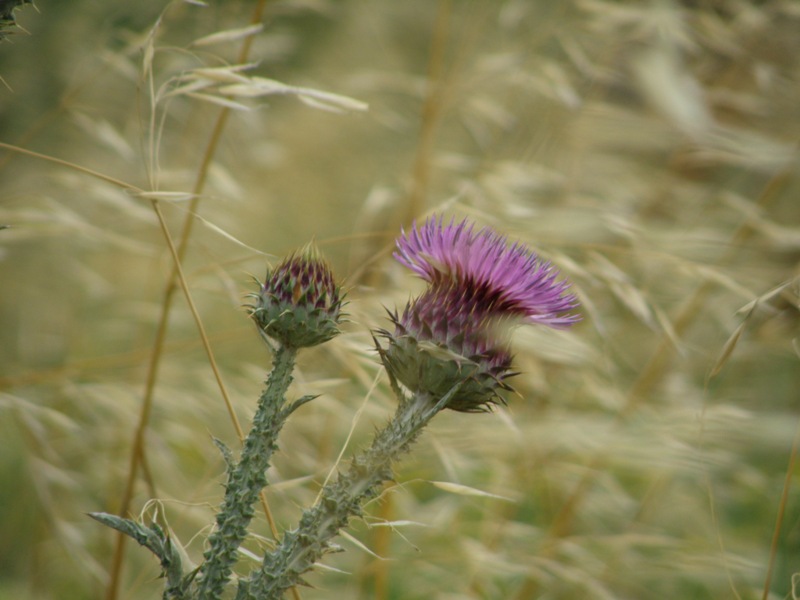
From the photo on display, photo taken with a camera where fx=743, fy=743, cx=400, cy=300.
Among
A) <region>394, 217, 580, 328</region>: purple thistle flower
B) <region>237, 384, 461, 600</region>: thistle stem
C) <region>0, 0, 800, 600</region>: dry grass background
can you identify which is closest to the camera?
<region>237, 384, 461, 600</region>: thistle stem

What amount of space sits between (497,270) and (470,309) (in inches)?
2.7

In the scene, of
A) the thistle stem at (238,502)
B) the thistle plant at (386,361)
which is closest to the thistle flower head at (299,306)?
the thistle plant at (386,361)

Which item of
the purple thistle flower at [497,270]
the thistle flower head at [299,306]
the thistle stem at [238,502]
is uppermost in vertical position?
the purple thistle flower at [497,270]

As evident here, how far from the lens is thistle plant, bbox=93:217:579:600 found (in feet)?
2.98

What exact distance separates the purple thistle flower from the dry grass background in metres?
0.23

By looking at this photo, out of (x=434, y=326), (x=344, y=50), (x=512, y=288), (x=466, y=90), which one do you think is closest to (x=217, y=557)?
(x=434, y=326)

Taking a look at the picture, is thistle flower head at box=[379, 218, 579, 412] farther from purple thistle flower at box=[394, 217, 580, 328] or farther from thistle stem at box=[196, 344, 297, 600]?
thistle stem at box=[196, 344, 297, 600]

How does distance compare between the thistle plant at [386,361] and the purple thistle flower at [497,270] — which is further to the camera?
the purple thistle flower at [497,270]

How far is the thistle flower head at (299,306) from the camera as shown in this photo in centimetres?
98

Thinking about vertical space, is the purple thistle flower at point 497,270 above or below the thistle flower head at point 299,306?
above

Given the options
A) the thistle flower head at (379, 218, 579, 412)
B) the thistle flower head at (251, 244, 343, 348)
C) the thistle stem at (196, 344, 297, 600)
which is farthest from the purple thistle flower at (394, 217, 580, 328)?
the thistle stem at (196, 344, 297, 600)

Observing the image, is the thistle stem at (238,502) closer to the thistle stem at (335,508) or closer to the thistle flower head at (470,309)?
the thistle stem at (335,508)

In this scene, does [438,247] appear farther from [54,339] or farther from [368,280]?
[54,339]

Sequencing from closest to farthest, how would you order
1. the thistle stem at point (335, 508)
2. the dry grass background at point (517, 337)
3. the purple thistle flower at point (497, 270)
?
the thistle stem at point (335, 508)
the purple thistle flower at point (497, 270)
the dry grass background at point (517, 337)
